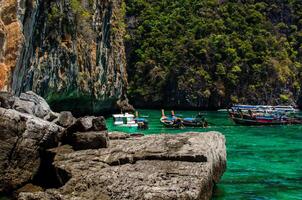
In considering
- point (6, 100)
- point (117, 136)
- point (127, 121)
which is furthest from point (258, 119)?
point (6, 100)

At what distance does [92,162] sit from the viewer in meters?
13.1

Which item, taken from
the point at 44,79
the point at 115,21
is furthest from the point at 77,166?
the point at 115,21

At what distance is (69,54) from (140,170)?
3123 cm

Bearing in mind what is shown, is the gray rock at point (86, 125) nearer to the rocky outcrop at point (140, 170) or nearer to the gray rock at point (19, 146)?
the rocky outcrop at point (140, 170)

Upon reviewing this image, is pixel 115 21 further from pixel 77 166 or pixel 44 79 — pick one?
pixel 77 166

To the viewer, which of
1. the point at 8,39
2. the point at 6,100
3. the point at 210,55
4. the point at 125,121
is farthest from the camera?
the point at 210,55

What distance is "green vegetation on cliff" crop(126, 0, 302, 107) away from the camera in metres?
96.6

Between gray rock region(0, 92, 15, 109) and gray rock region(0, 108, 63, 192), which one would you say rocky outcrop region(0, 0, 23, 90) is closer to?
gray rock region(0, 92, 15, 109)

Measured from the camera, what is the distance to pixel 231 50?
325 ft

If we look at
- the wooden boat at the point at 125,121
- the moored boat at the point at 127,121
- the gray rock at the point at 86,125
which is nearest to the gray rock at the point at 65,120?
the gray rock at the point at 86,125

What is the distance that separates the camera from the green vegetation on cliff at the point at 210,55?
9662cm

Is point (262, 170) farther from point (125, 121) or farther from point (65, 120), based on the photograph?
point (125, 121)

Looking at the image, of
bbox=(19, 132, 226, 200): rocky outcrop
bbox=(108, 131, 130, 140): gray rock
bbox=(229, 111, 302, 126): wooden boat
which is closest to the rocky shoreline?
bbox=(19, 132, 226, 200): rocky outcrop

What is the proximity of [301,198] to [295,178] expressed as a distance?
4077 mm
